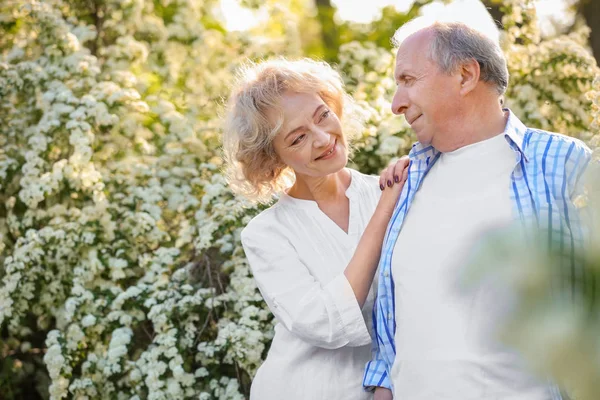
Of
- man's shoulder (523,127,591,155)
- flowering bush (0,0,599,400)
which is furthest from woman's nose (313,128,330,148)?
flowering bush (0,0,599,400)

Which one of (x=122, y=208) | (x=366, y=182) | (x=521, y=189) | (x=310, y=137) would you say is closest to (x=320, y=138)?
(x=310, y=137)

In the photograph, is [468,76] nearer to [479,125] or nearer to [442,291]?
[479,125]

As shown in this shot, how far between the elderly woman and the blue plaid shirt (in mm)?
62

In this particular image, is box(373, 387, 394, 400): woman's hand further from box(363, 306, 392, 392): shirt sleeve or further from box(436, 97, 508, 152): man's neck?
box(436, 97, 508, 152): man's neck

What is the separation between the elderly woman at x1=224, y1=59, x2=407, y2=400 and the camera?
87.7 inches

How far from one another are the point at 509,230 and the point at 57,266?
435cm

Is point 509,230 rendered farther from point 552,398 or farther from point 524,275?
point 552,398

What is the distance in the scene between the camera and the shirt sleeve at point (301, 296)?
2.21 m

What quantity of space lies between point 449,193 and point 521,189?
0.73 feet

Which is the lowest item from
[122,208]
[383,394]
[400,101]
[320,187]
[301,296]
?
[122,208]

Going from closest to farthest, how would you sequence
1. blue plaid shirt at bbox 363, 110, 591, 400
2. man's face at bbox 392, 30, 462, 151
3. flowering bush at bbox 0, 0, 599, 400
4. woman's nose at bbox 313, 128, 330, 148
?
blue plaid shirt at bbox 363, 110, 591, 400
man's face at bbox 392, 30, 462, 151
woman's nose at bbox 313, 128, 330, 148
flowering bush at bbox 0, 0, 599, 400

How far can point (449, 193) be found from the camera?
2088mm

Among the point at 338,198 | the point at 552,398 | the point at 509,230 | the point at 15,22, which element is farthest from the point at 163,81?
the point at 509,230

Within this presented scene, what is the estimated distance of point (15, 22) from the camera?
18.9 ft
